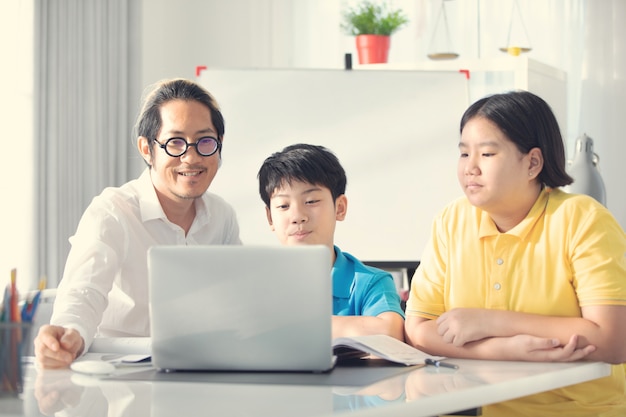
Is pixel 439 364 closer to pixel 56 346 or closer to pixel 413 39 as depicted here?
pixel 56 346

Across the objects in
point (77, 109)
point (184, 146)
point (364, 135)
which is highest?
point (77, 109)

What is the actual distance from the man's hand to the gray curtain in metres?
2.89

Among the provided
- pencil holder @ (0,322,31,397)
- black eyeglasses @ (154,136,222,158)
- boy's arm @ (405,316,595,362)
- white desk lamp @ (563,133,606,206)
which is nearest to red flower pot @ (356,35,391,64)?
white desk lamp @ (563,133,606,206)

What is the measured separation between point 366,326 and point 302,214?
35 cm

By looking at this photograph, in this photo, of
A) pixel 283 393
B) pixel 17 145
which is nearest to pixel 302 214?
pixel 283 393

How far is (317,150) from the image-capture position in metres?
1.93

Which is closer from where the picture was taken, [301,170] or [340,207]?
[301,170]

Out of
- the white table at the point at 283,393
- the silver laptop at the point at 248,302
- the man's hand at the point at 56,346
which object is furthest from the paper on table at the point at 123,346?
the silver laptop at the point at 248,302

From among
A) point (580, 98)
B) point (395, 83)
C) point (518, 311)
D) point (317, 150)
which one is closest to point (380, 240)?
point (395, 83)

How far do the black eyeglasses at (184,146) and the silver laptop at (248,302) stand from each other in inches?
34.2

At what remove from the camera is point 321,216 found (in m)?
1.87

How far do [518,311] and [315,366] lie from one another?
47 centimetres

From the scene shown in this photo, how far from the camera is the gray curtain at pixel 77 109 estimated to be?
4.27 meters

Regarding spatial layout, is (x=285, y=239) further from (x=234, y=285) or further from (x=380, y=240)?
(x=380, y=240)
